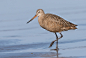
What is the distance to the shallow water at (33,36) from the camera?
768 cm

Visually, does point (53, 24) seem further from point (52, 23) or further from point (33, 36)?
point (33, 36)

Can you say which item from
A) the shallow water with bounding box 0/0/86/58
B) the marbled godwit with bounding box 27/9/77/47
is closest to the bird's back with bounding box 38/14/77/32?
the marbled godwit with bounding box 27/9/77/47

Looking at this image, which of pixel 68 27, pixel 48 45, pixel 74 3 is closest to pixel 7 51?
pixel 48 45

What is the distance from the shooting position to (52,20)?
29.4 ft

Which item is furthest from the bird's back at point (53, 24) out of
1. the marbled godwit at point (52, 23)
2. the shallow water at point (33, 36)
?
the shallow water at point (33, 36)

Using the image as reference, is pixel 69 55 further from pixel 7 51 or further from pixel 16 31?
pixel 16 31

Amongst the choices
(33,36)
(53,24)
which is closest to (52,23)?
(53,24)

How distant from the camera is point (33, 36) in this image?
10.0 meters

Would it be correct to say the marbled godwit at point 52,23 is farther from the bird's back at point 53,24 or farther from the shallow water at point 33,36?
the shallow water at point 33,36

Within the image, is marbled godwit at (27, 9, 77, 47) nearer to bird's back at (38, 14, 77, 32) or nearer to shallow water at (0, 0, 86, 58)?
bird's back at (38, 14, 77, 32)

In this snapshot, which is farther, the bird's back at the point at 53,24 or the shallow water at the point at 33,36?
the bird's back at the point at 53,24

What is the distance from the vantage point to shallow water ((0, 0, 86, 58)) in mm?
7683

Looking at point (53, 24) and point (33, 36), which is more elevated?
point (53, 24)

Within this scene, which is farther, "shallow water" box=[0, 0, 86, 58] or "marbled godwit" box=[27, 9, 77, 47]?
"marbled godwit" box=[27, 9, 77, 47]
